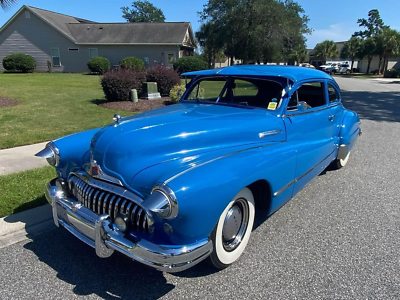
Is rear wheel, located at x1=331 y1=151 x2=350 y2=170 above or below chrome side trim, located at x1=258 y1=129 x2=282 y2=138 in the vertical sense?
below

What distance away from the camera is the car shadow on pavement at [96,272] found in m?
2.47

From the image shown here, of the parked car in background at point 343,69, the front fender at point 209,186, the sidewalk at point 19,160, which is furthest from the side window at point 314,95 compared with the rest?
the parked car in background at point 343,69

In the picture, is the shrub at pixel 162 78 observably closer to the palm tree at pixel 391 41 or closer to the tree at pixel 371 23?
the palm tree at pixel 391 41

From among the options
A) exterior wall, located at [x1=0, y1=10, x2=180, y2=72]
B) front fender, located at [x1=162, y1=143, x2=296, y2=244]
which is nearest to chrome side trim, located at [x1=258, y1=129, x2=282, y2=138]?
front fender, located at [x1=162, y1=143, x2=296, y2=244]

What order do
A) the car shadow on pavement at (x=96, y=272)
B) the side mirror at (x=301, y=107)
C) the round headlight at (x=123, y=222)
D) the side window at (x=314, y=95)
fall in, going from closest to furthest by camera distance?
the round headlight at (x=123, y=222) < the car shadow on pavement at (x=96, y=272) < the side mirror at (x=301, y=107) < the side window at (x=314, y=95)

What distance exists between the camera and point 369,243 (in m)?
3.17

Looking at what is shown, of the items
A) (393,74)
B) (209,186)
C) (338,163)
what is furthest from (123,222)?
(393,74)

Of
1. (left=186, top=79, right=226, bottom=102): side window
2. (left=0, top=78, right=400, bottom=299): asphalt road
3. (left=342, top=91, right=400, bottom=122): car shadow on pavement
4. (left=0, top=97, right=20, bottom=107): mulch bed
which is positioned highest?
(left=186, top=79, right=226, bottom=102): side window

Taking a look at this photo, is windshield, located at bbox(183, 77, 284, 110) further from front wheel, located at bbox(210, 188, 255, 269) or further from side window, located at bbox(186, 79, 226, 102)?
front wheel, located at bbox(210, 188, 255, 269)

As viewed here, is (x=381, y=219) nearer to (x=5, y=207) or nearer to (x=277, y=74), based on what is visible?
(x=277, y=74)

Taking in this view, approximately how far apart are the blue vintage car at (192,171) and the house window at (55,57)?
3021 cm

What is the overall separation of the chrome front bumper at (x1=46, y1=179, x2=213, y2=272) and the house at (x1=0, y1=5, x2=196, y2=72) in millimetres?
27450

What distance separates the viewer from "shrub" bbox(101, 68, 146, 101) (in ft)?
36.7

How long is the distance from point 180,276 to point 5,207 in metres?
2.39
